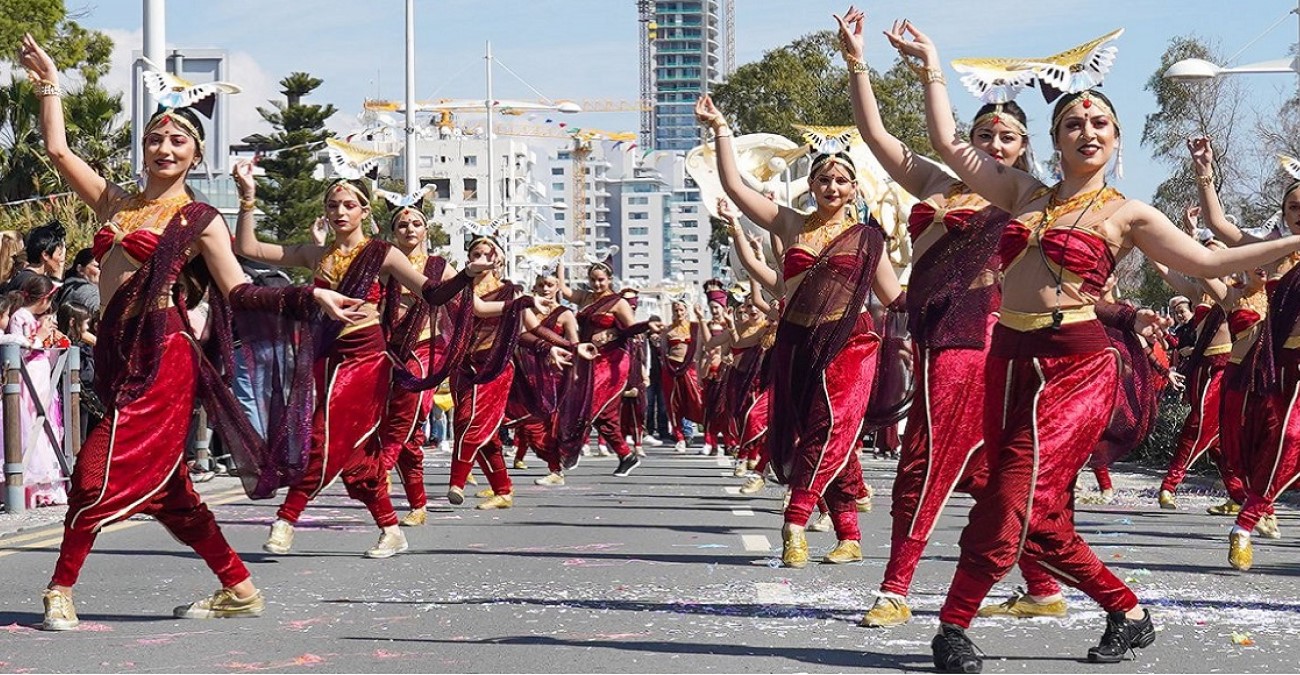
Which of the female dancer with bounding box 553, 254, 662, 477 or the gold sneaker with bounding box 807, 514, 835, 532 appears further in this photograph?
the female dancer with bounding box 553, 254, 662, 477

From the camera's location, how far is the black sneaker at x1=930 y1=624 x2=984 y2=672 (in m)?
6.48

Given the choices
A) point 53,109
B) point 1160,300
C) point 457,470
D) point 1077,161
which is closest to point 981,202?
point 1077,161

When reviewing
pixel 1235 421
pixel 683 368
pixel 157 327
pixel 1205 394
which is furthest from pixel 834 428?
pixel 683 368

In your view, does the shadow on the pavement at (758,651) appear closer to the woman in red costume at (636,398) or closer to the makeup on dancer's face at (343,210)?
the makeup on dancer's face at (343,210)

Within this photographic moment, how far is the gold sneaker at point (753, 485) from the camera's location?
17.0 meters

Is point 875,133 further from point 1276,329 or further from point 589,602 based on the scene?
point 1276,329

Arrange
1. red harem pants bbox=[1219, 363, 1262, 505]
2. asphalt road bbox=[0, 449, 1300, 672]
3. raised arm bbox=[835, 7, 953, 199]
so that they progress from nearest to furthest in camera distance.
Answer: asphalt road bbox=[0, 449, 1300, 672] → raised arm bbox=[835, 7, 953, 199] → red harem pants bbox=[1219, 363, 1262, 505]

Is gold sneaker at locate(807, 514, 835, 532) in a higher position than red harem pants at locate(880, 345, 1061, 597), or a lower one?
lower

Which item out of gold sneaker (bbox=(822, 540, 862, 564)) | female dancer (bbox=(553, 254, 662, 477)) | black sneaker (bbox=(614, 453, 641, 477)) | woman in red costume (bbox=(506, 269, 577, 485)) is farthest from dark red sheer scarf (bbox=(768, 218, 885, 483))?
black sneaker (bbox=(614, 453, 641, 477))

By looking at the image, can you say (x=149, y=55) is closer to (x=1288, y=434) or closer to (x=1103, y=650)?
(x=1288, y=434)

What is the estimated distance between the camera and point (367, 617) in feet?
26.6

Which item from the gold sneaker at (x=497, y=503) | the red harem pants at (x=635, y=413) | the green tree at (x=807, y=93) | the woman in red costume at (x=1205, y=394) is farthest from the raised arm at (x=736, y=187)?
the green tree at (x=807, y=93)

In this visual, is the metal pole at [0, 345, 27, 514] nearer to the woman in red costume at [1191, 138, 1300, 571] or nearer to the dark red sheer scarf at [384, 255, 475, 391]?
the dark red sheer scarf at [384, 255, 475, 391]

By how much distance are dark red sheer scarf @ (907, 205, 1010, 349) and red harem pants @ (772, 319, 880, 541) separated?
1.50m
